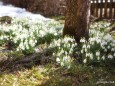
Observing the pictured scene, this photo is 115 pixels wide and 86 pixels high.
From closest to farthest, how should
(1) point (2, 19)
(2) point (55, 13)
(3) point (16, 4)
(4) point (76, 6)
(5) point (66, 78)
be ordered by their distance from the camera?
(5) point (66, 78)
(4) point (76, 6)
(1) point (2, 19)
(2) point (55, 13)
(3) point (16, 4)

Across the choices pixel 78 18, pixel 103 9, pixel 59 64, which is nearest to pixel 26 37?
pixel 78 18

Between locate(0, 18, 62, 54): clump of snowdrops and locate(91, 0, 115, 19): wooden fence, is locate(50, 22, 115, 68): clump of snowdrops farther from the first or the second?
locate(91, 0, 115, 19): wooden fence

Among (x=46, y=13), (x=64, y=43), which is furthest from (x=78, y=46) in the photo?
(x=46, y=13)

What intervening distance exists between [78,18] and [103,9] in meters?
7.71

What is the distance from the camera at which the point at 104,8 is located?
14.3m

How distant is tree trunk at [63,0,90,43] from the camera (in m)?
7.54

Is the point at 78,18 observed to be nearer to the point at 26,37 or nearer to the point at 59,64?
the point at 26,37

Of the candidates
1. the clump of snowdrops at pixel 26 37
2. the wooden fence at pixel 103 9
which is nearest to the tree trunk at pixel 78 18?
the clump of snowdrops at pixel 26 37

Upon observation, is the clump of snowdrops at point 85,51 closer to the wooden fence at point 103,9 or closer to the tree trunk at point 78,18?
the tree trunk at point 78,18

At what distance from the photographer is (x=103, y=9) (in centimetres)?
1501

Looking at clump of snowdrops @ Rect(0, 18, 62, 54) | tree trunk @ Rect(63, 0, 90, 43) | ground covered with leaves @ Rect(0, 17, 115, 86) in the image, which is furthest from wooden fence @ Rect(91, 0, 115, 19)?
ground covered with leaves @ Rect(0, 17, 115, 86)

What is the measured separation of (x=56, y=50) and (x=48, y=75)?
109 cm

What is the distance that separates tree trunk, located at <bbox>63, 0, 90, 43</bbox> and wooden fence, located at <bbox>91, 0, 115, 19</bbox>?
6608 mm

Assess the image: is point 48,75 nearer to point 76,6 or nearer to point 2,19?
point 76,6
